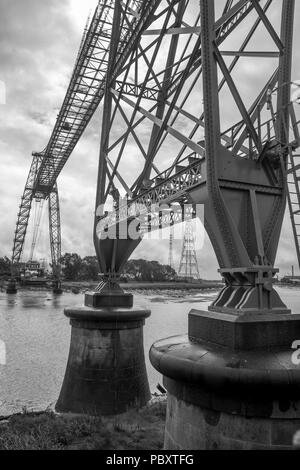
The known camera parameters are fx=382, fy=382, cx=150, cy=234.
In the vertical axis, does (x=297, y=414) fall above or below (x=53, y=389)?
above

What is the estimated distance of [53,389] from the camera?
714 inches

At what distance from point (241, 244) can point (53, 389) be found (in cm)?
1551

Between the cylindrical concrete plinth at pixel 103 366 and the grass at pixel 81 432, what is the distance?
1203 mm

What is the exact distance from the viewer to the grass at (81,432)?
8.69 m

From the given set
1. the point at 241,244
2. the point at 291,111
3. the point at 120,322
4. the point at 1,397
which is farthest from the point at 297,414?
the point at 1,397

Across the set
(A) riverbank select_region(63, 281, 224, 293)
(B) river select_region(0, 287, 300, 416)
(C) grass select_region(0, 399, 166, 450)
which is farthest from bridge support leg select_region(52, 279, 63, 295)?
(C) grass select_region(0, 399, 166, 450)

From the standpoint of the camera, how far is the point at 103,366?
1315 cm

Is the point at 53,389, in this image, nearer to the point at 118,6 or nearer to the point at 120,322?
the point at 120,322

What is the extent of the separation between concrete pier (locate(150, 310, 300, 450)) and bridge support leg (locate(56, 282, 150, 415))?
25.5 ft

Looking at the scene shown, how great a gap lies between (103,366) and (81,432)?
139 inches

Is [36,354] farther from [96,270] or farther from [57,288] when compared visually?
[96,270]

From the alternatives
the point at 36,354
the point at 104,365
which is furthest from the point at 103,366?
the point at 36,354

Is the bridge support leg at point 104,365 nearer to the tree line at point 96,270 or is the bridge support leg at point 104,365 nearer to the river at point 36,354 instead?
the river at point 36,354

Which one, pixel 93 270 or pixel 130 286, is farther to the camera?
pixel 93 270
